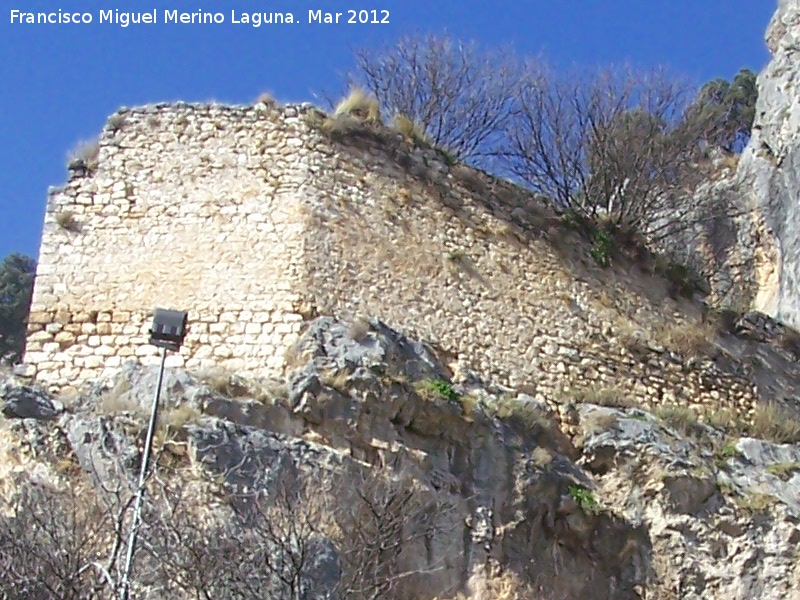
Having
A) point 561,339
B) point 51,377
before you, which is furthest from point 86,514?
point 561,339

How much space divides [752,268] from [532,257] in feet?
22.7

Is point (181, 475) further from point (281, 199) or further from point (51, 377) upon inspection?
point (281, 199)

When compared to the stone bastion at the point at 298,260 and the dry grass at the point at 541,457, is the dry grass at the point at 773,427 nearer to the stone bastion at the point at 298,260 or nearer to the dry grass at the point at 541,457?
the stone bastion at the point at 298,260

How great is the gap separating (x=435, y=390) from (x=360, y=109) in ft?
12.2

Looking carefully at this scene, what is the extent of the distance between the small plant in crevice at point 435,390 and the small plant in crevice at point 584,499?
4.54ft

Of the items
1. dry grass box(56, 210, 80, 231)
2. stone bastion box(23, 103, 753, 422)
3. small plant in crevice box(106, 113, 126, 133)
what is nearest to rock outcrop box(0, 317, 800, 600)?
stone bastion box(23, 103, 753, 422)

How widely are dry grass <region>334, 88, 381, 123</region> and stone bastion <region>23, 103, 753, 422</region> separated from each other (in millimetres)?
203

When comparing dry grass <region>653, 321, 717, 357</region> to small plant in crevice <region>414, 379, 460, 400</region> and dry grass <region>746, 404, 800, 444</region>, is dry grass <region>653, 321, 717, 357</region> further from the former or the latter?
small plant in crevice <region>414, 379, 460, 400</region>

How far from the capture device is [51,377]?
11.8 meters

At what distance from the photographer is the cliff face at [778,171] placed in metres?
17.0

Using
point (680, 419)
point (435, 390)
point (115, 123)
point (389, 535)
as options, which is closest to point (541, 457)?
point (435, 390)

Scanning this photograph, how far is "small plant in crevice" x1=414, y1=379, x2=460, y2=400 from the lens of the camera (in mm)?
11547

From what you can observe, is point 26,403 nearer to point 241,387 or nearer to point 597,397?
point 241,387

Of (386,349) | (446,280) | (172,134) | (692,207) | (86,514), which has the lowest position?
(86,514)
